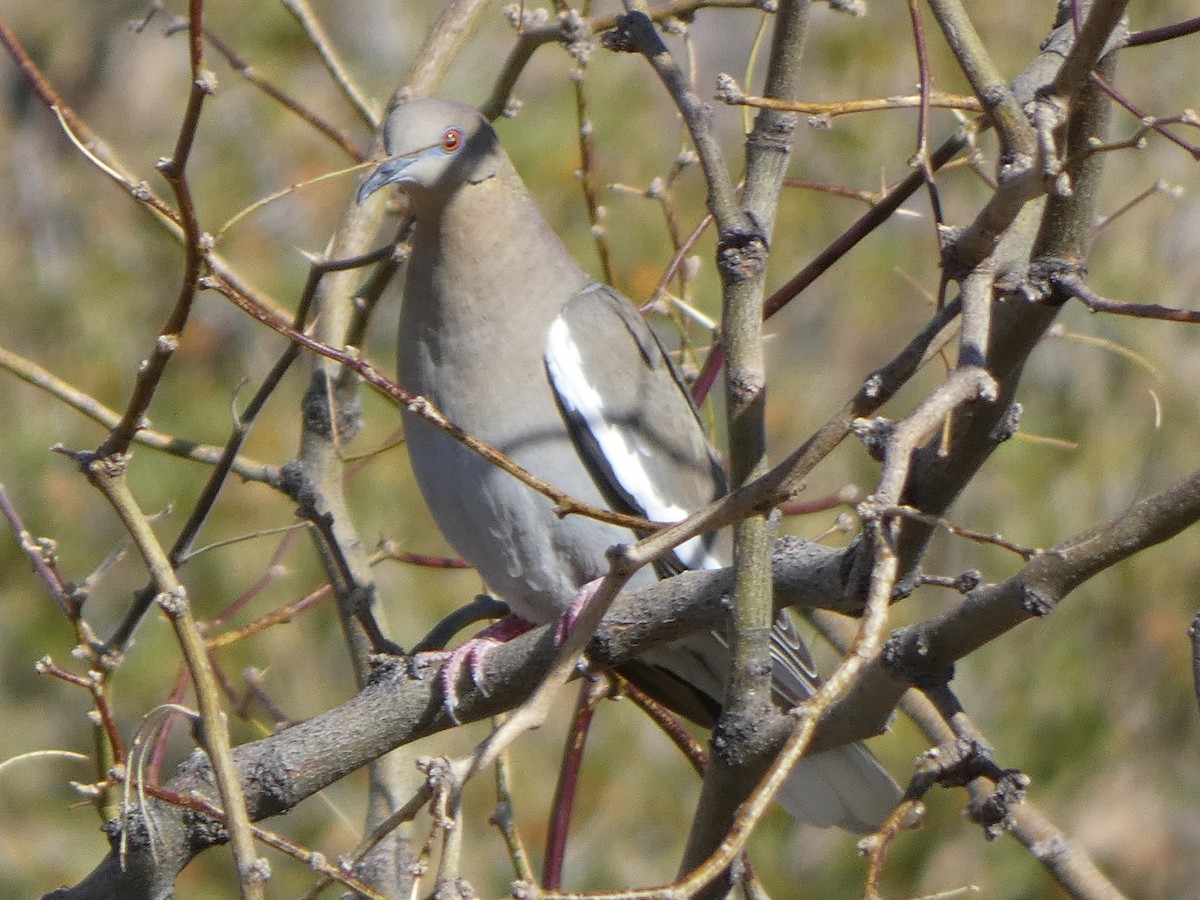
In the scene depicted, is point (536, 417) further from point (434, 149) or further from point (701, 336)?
point (701, 336)

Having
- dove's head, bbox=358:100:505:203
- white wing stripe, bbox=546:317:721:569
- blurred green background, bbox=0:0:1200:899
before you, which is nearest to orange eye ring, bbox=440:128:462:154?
dove's head, bbox=358:100:505:203

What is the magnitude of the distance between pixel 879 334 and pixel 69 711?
370cm

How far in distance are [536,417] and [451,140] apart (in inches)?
22.0

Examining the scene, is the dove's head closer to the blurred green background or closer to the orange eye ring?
the orange eye ring

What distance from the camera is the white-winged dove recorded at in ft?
9.18

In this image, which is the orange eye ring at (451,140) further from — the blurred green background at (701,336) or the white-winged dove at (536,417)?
the blurred green background at (701,336)

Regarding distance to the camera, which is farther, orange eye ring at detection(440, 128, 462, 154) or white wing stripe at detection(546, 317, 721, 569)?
white wing stripe at detection(546, 317, 721, 569)

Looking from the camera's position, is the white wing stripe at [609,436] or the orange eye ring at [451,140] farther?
the white wing stripe at [609,436]

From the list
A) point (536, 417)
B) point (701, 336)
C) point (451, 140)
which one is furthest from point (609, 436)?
point (701, 336)

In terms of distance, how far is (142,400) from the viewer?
178cm

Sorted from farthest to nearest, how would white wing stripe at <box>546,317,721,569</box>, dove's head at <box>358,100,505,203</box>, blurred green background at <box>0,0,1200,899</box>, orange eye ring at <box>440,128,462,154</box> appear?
blurred green background at <box>0,0,1200,899</box> < white wing stripe at <box>546,317,721,569</box> < orange eye ring at <box>440,128,462,154</box> < dove's head at <box>358,100,505,203</box>

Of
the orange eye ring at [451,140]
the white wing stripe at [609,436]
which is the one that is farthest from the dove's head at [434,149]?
the white wing stripe at [609,436]

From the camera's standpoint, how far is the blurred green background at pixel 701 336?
4.79m

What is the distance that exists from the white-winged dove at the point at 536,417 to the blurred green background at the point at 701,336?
5.32 ft
